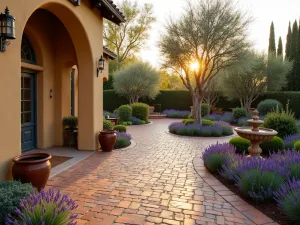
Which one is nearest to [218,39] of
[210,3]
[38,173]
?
[210,3]

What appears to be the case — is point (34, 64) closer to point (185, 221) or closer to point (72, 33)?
point (72, 33)

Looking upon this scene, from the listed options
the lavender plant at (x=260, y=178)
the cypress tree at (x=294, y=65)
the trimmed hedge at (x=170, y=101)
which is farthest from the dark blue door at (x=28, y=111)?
the cypress tree at (x=294, y=65)

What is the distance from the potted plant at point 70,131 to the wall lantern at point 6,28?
4.49 m

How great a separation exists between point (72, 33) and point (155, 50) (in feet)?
22.6

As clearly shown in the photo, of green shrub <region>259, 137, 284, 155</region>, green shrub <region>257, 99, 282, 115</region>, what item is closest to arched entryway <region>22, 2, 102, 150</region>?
green shrub <region>259, 137, 284, 155</region>

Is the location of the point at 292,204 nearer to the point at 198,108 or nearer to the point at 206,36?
the point at 206,36

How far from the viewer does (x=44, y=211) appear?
261 cm

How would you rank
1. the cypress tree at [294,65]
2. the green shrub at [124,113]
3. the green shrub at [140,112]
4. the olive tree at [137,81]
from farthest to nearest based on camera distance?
the cypress tree at [294,65]
the olive tree at [137,81]
the green shrub at [140,112]
the green shrub at [124,113]

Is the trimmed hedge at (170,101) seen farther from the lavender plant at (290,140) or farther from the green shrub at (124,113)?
the lavender plant at (290,140)

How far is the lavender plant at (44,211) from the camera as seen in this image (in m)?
2.52

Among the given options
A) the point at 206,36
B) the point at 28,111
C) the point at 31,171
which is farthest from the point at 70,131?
the point at 206,36

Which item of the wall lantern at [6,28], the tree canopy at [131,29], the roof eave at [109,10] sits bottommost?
the wall lantern at [6,28]

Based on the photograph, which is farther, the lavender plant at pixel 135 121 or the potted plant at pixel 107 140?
the lavender plant at pixel 135 121

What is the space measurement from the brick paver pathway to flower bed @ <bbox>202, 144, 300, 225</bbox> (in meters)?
0.22
